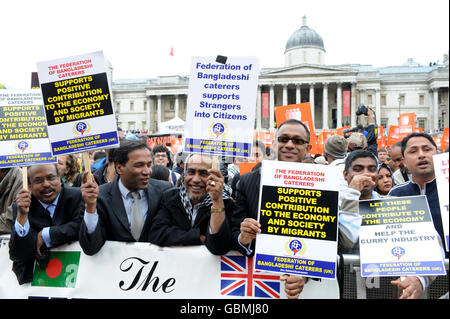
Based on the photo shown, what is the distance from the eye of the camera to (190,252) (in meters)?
2.89

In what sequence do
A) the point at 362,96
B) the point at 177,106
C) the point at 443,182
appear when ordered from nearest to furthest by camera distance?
1. the point at 443,182
2. the point at 362,96
3. the point at 177,106

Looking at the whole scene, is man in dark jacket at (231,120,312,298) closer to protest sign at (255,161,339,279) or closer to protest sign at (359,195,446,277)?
protest sign at (255,161,339,279)

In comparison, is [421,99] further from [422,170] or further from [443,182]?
[443,182]

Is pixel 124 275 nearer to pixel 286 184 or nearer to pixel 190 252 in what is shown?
pixel 190 252

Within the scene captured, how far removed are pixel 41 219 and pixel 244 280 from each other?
5.15 ft

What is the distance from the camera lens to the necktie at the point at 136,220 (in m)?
3.06

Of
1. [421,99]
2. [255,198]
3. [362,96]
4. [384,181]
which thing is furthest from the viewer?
[421,99]

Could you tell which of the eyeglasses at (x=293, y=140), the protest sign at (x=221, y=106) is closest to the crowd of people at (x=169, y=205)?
the eyeglasses at (x=293, y=140)

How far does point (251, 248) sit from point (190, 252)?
0.44 m

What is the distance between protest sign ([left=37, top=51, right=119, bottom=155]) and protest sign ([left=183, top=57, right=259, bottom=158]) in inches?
24.1

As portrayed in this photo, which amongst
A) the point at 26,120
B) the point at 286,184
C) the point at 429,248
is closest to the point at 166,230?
the point at 286,184

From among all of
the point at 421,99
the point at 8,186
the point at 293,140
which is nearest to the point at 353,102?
the point at 421,99

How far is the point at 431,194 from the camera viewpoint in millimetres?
2900
